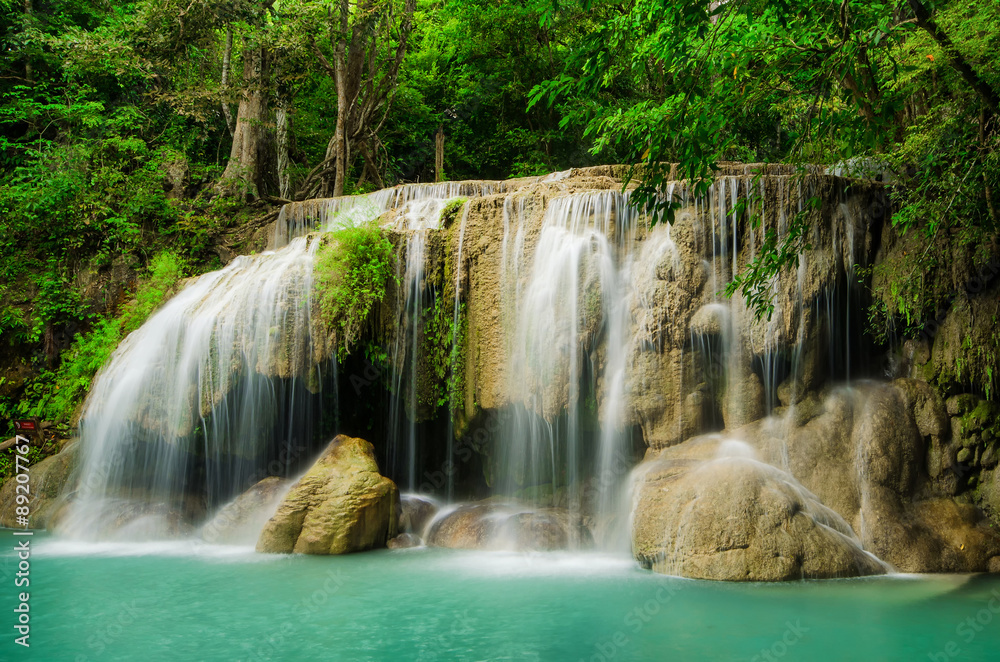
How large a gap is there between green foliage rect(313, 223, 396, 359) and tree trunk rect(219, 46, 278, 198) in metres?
7.13

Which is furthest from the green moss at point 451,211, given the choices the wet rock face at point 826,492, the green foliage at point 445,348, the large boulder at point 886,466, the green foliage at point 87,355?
the green foliage at point 87,355

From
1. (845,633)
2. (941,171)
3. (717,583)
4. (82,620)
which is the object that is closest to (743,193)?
(941,171)

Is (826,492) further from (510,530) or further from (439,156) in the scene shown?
(439,156)

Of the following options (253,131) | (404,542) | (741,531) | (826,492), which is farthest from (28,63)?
(826,492)

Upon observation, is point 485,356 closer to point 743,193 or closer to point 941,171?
point 743,193

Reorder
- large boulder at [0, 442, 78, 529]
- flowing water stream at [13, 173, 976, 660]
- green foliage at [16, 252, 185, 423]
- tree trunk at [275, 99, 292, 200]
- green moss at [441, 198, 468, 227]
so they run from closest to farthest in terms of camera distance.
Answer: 1. flowing water stream at [13, 173, 976, 660]
2. large boulder at [0, 442, 78, 529]
3. green moss at [441, 198, 468, 227]
4. green foliage at [16, 252, 185, 423]
5. tree trunk at [275, 99, 292, 200]

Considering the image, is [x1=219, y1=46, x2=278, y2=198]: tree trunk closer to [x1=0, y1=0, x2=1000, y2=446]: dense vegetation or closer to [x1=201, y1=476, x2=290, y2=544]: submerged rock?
[x1=0, y1=0, x2=1000, y2=446]: dense vegetation

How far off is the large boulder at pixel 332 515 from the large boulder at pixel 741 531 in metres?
3.10

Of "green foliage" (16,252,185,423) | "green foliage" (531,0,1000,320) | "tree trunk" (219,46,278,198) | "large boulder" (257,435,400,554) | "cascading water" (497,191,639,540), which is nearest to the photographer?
"green foliage" (531,0,1000,320)

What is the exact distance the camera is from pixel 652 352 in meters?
8.67

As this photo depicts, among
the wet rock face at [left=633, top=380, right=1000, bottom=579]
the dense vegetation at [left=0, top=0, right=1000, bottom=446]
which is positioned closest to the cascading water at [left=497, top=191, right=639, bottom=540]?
the wet rock face at [left=633, top=380, right=1000, bottom=579]

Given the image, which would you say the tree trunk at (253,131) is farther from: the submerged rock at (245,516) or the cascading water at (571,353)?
the cascading water at (571,353)

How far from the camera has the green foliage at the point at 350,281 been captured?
9.51 m

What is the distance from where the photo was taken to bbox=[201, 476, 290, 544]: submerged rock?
8.80 meters
